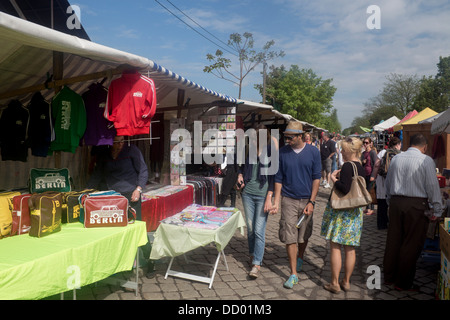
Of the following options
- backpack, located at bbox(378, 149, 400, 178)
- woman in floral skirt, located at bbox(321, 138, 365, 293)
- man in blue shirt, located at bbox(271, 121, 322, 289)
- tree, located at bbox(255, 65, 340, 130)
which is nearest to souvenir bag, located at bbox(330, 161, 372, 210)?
woman in floral skirt, located at bbox(321, 138, 365, 293)

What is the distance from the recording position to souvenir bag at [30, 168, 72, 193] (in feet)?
11.9

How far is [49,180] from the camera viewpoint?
148 inches

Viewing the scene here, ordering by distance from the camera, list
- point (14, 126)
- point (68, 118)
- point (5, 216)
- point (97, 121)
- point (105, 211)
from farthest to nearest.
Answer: point (14, 126) < point (97, 121) < point (68, 118) < point (105, 211) < point (5, 216)

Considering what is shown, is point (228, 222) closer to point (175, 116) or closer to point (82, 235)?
point (82, 235)

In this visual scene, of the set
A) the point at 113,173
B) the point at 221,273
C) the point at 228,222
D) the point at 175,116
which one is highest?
the point at 175,116

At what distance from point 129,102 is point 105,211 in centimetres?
123

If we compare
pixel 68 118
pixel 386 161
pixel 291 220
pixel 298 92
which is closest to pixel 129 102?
pixel 68 118

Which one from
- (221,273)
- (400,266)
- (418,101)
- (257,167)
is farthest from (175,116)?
(418,101)

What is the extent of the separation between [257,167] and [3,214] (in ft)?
8.85

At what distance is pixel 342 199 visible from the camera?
3.50 meters

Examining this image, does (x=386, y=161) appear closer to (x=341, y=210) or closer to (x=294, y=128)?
(x=341, y=210)

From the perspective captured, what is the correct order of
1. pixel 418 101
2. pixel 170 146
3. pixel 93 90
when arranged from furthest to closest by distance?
pixel 418 101 → pixel 170 146 → pixel 93 90

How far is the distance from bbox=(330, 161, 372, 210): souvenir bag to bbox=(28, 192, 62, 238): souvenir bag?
2.80m

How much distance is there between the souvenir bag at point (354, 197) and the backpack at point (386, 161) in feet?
9.66
